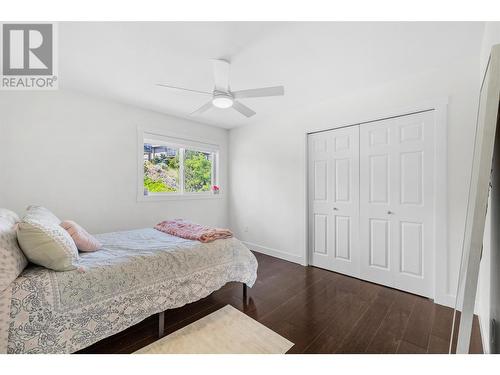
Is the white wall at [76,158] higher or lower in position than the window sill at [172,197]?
higher

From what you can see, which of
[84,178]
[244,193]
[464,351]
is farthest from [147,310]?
[244,193]

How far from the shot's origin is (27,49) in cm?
189

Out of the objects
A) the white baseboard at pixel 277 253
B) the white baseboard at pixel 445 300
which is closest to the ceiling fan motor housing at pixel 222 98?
the white baseboard at pixel 277 253

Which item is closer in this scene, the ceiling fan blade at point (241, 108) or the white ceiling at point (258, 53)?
the white ceiling at point (258, 53)

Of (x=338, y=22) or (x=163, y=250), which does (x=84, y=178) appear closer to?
(x=163, y=250)

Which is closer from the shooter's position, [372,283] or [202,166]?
[372,283]

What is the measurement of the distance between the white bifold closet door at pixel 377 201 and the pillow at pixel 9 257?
3078 millimetres

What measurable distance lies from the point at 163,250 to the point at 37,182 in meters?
1.94

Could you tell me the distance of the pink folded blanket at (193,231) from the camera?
2.24 metres

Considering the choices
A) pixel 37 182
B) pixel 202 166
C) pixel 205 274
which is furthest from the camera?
pixel 202 166

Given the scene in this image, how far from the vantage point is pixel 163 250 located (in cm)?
192

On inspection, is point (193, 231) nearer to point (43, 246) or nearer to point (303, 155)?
point (43, 246)
